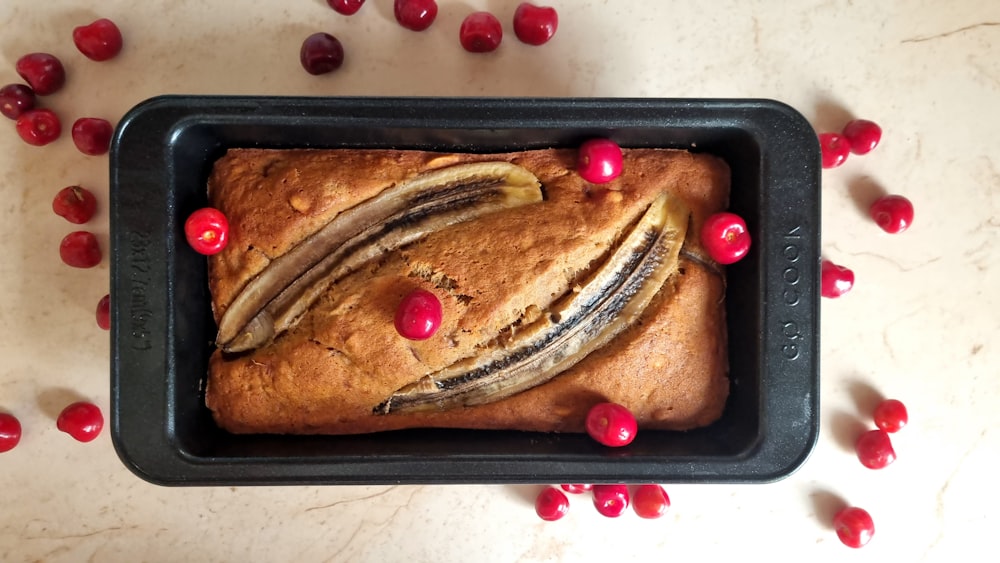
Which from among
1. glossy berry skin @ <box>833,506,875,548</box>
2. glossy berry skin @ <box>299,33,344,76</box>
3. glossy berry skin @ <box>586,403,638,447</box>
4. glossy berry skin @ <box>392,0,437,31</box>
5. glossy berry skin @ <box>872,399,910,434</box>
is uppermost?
glossy berry skin @ <box>392,0,437,31</box>

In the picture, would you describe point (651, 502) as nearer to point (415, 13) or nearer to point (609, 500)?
point (609, 500)

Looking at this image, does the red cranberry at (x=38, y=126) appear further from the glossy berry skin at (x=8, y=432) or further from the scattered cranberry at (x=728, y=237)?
the scattered cranberry at (x=728, y=237)

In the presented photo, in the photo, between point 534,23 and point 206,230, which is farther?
point 534,23

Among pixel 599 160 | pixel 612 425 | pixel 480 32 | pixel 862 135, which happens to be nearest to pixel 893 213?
pixel 862 135

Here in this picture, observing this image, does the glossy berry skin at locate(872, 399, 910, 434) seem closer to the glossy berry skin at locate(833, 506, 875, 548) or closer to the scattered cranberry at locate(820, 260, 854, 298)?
the glossy berry skin at locate(833, 506, 875, 548)

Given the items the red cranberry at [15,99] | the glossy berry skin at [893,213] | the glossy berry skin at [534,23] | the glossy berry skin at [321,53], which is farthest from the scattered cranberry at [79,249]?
the glossy berry skin at [893,213]

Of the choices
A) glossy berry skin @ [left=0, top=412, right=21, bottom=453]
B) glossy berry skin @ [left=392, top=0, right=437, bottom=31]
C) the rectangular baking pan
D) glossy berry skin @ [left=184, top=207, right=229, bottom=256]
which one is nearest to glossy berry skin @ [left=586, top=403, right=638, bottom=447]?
the rectangular baking pan

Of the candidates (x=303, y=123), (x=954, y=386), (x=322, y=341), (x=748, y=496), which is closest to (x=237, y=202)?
(x=303, y=123)
